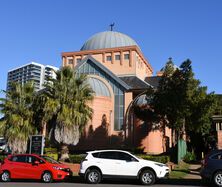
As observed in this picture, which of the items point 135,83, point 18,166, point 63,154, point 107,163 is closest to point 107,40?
point 135,83

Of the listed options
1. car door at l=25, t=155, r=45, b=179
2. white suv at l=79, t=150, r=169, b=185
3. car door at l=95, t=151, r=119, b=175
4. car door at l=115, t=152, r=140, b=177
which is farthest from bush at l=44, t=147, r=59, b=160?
car door at l=115, t=152, r=140, b=177

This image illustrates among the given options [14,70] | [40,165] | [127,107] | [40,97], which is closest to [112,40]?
[127,107]

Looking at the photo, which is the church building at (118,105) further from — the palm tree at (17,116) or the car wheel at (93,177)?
the car wheel at (93,177)

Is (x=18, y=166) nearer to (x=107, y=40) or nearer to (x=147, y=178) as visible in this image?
(x=147, y=178)

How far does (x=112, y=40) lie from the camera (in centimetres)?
4400

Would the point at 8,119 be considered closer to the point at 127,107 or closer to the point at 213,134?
the point at 127,107

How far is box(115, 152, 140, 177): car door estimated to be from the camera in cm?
1441

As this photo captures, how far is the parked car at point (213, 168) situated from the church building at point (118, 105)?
1478cm

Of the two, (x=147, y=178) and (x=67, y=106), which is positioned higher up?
(x=67, y=106)

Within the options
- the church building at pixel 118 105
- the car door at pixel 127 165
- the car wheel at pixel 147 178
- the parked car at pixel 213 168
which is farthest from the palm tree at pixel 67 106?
the parked car at pixel 213 168

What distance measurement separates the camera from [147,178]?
1427 cm

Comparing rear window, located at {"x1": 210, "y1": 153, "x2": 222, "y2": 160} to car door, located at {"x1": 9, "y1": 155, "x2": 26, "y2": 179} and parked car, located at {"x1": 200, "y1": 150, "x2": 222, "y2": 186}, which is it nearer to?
parked car, located at {"x1": 200, "y1": 150, "x2": 222, "y2": 186}

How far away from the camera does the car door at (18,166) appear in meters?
16.0

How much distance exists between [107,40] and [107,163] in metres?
31.2
